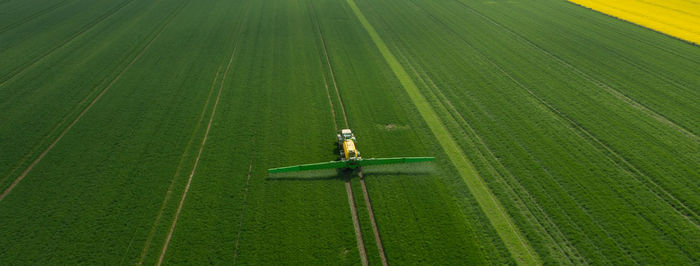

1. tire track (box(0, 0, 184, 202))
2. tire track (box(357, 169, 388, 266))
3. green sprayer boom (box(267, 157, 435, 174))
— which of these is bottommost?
tire track (box(357, 169, 388, 266))

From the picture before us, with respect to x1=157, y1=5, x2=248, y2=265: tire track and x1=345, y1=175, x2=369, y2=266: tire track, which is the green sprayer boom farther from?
x1=157, y1=5, x2=248, y2=265: tire track

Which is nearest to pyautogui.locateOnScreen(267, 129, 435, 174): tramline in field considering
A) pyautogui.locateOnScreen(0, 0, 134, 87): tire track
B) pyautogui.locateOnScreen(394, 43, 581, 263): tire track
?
pyautogui.locateOnScreen(394, 43, 581, 263): tire track

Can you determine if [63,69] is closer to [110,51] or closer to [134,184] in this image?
[110,51]

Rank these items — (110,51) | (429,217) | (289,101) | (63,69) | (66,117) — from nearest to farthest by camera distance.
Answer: (429,217) < (66,117) < (289,101) < (63,69) < (110,51)

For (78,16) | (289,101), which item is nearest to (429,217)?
(289,101)

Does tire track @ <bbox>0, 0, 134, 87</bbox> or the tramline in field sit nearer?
the tramline in field

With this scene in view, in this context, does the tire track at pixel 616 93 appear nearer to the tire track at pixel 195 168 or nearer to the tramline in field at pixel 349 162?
the tramline in field at pixel 349 162
